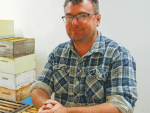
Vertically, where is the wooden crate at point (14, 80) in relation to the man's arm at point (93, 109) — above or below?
below

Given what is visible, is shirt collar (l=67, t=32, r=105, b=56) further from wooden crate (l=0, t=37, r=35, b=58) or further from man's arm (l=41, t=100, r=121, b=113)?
wooden crate (l=0, t=37, r=35, b=58)

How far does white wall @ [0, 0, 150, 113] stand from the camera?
1736mm

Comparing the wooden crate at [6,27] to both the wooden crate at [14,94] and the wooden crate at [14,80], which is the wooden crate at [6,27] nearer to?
the wooden crate at [14,80]

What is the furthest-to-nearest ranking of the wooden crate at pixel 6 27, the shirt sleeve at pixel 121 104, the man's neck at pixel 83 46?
the wooden crate at pixel 6 27 < the man's neck at pixel 83 46 < the shirt sleeve at pixel 121 104

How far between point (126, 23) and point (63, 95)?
39.6 inches

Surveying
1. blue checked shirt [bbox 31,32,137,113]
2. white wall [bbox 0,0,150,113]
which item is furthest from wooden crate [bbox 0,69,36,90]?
blue checked shirt [bbox 31,32,137,113]

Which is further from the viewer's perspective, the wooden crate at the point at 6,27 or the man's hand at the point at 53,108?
the wooden crate at the point at 6,27

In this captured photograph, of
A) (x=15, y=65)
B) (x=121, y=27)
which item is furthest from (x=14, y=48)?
(x=121, y=27)

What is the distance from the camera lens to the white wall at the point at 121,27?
68.4 inches

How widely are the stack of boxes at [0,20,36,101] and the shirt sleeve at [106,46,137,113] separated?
1219 millimetres

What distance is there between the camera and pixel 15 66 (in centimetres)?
198

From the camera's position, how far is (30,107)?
190cm

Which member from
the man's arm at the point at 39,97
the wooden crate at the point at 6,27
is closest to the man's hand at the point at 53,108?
the man's arm at the point at 39,97

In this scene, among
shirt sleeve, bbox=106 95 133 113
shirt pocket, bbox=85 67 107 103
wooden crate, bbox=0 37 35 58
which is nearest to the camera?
shirt sleeve, bbox=106 95 133 113
